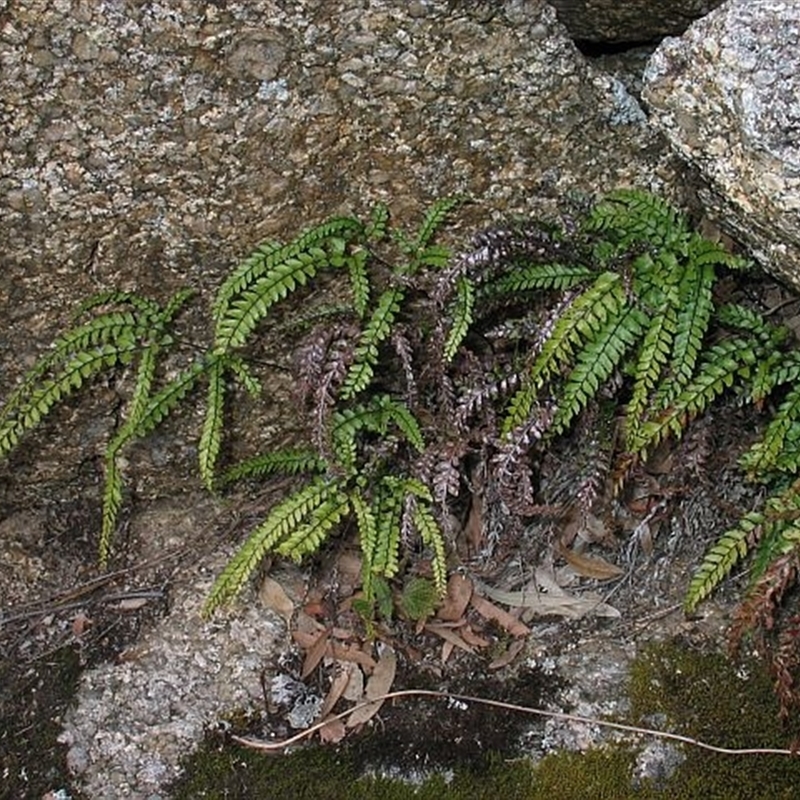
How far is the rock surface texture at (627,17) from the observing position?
12.8 ft

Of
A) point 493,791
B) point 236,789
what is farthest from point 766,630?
point 236,789

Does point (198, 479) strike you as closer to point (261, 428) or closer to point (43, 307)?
point (261, 428)

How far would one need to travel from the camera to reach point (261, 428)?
4551 millimetres

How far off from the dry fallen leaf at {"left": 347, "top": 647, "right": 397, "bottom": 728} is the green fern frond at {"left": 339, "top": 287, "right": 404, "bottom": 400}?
98cm

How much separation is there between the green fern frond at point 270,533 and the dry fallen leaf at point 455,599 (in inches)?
23.7

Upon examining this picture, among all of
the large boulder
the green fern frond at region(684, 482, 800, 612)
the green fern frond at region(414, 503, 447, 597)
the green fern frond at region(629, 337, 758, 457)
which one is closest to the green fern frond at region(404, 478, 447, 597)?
the green fern frond at region(414, 503, 447, 597)

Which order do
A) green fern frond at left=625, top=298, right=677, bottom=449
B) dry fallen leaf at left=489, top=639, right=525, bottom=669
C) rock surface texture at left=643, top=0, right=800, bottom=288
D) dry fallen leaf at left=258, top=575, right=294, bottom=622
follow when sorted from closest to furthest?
rock surface texture at left=643, top=0, right=800, bottom=288, green fern frond at left=625, top=298, right=677, bottom=449, dry fallen leaf at left=489, top=639, right=525, bottom=669, dry fallen leaf at left=258, top=575, right=294, bottom=622

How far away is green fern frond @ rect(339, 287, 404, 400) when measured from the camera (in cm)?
402

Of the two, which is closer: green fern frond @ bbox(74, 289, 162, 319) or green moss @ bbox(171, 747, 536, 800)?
green moss @ bbox(171, 747, 536, 800)

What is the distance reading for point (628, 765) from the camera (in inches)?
154

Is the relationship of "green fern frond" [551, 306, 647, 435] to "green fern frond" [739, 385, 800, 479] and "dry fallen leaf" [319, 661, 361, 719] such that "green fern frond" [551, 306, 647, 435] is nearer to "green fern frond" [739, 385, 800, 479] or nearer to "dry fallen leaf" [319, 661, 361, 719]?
"green fern frond" [739, 385, 800, 479]

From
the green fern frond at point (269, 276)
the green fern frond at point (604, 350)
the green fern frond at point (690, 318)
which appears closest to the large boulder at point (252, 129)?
the green fern frond at point (269, 276)

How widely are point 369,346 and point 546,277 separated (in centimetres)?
63

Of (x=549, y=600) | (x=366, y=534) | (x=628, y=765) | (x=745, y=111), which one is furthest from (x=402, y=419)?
(x=745, y=111)
